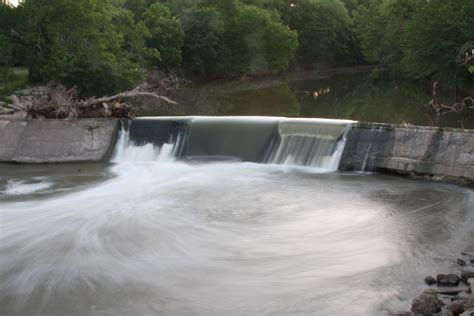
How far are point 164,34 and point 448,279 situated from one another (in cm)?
3558

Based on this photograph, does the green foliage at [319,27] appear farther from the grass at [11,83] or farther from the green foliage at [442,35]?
the grass at [11,83]

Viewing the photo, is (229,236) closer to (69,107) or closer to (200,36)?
(69,107)

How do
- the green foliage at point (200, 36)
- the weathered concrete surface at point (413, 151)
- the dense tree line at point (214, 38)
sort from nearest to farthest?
the weathered concrete surface at point (413, 151)
the dense tree line at point (214, 38)
the green foliage at point (200, 36)

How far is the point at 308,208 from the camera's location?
36.9 ft

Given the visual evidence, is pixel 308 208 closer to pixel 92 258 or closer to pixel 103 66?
pixel 92 258

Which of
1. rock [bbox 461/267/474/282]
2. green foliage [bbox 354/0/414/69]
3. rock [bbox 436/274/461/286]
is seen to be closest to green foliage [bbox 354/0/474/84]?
green foliage [bbox 354/0/414/69]

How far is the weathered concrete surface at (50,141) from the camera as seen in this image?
646 inches

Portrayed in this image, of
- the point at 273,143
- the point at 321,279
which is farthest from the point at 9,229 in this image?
the point at 273,143

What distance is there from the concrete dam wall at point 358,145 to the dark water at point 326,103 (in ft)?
20.7

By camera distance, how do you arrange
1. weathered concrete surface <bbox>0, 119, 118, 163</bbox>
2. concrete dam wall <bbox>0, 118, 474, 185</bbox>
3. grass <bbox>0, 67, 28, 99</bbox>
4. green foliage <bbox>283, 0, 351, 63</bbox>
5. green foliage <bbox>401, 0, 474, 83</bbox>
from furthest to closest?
green foliage <bbox>283, 0, 351, 63</bbox> → green foliage <bbox>401, 0, 474, 83</bbox> → grass <bbox>0, 67, 28, 99</bbox> → weathered concrete surface <bbox>0, 119, 118, 163</bbox> → concrete dam wall <bbox>0, 118, 474, 185</bbox>

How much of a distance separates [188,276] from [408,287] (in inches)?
120

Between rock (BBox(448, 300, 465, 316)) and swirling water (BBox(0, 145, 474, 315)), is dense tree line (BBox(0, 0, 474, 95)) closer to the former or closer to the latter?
swirling water (BBox(0, 145, 474, 315))

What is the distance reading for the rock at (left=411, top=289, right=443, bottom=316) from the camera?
620cm

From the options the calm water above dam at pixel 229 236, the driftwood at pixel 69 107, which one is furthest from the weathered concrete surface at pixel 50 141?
the calm water above dam at pixel 229 236
